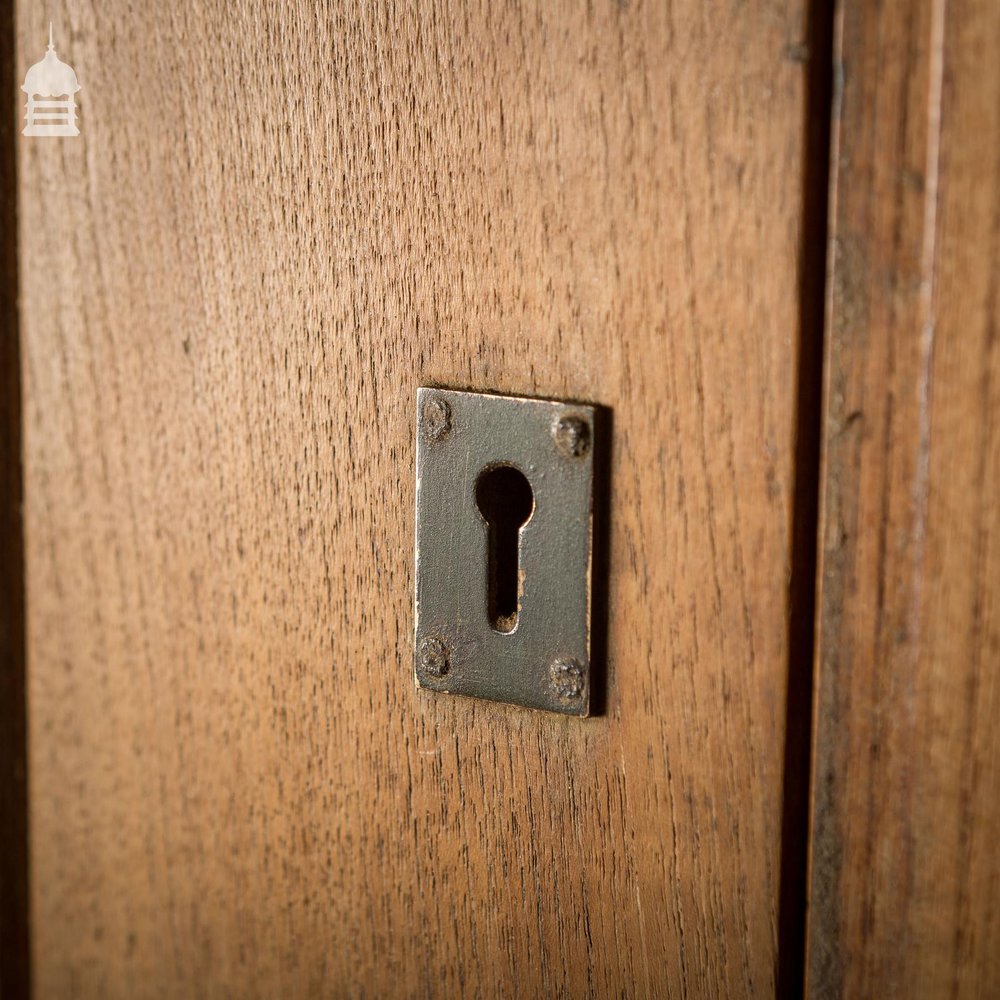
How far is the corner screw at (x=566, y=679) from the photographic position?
51 centimetres

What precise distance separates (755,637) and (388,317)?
21 centimetres

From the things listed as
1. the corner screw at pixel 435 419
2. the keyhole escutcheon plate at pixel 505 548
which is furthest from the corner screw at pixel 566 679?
the corner screw at pixel 435 419

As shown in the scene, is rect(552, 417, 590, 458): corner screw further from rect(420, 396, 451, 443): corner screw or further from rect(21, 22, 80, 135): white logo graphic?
rect(21, 22, 80, 135): white logo graphic

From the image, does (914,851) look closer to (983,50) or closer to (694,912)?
(694,912)

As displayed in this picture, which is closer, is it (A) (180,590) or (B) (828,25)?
(B) (828,25)

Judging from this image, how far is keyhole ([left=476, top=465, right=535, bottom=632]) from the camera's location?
521mm

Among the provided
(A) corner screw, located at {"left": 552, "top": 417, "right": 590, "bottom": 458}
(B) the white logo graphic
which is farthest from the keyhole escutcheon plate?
(B) the white logo graphic

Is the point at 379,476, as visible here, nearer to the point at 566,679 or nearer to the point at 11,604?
the point at 566,679

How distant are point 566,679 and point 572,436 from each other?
10 centimetres

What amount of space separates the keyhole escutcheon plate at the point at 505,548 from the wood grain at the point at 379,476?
0.05 feet

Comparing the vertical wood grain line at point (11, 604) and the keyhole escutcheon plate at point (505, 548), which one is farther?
the vertical wood grain line at point (11, 604)

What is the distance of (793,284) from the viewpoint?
448 mm

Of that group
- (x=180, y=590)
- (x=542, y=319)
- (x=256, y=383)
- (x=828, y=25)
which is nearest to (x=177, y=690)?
(x=180, y=590)

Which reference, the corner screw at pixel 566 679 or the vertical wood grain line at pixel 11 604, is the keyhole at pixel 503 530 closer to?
the corner screw at pixel 566 679
